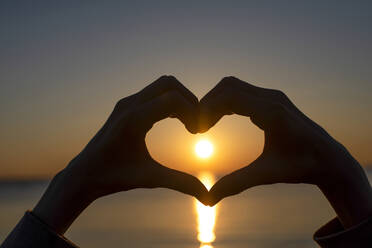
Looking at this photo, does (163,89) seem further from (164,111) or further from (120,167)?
(120,167)

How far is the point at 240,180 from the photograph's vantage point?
2.18m

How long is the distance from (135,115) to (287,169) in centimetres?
82

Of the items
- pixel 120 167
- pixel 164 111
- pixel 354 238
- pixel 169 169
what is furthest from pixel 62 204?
pixel 354 238

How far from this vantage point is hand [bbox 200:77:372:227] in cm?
224

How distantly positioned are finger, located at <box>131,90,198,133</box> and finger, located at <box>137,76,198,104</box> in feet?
0.17

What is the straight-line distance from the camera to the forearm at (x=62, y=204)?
7.24 ft

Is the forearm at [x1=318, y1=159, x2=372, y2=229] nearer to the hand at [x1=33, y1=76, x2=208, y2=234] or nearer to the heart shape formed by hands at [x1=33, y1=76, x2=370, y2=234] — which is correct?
the heart shape formed by hands at [x1=33, y1=76, x2=370, y2=234]

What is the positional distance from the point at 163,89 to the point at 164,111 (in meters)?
0.20

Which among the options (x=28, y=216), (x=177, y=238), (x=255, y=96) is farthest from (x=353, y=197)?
(x=177, y=238)

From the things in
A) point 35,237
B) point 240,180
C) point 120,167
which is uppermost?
point 240,180

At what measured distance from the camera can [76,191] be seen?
2.24 m

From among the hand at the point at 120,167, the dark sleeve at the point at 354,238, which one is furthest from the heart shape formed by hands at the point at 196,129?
the dark sleeve at the point at 354,238

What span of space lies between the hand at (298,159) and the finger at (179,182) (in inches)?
6.9

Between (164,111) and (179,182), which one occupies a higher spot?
(164,111)
